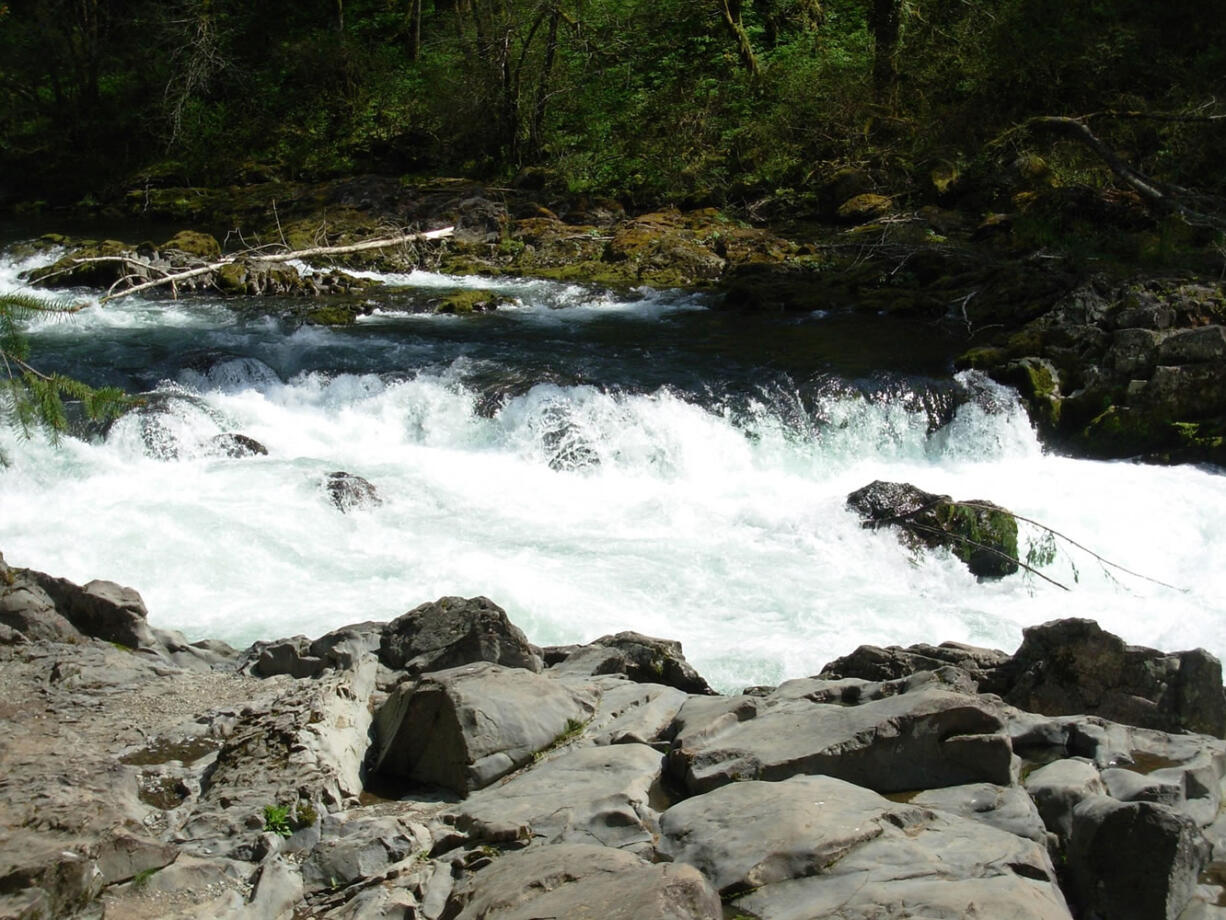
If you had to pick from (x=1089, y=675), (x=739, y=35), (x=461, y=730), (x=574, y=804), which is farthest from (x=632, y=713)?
(x=739, y=35)

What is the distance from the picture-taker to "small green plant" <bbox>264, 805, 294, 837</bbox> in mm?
3967

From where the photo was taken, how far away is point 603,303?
15.3 metres

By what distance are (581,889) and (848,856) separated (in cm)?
82

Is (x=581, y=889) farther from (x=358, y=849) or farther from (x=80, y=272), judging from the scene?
(x=80, y=272)

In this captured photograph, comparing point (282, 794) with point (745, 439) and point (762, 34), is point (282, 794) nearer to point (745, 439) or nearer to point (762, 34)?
point (745, 439)

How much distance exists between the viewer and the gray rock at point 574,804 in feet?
12.8

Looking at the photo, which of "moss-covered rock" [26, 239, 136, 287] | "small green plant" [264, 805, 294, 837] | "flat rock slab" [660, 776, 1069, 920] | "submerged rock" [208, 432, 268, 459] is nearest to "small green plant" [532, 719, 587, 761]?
"flat rock slab" [660, 776, 1069, 920]

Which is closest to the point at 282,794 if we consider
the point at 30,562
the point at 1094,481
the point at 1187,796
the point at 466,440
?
the point at 1187,796

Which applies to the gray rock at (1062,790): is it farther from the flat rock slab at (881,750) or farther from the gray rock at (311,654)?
the gray rock at (311,654)

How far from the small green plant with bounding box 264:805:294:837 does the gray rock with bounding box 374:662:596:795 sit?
1.93 ft

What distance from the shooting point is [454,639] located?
5.93 meters

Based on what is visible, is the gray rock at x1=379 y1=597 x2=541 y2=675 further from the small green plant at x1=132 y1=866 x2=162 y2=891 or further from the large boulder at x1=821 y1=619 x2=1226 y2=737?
the small green plant at x1=132 y1=866 x2=162 y2=891

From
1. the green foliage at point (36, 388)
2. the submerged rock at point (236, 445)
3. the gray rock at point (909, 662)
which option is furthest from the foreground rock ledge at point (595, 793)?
the submerged rock at point (236, 445)

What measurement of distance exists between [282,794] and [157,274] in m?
13.1
